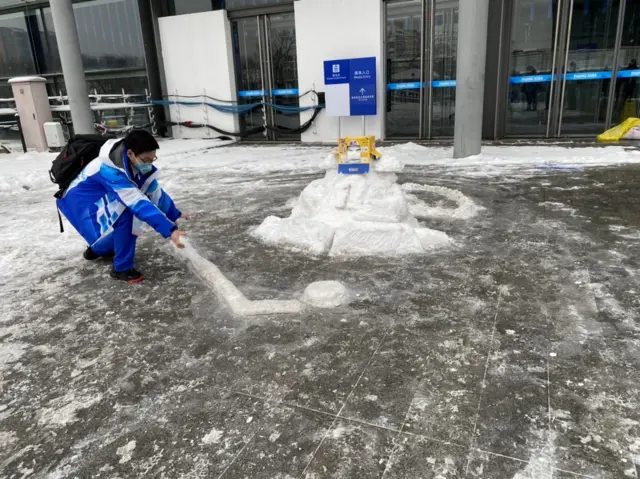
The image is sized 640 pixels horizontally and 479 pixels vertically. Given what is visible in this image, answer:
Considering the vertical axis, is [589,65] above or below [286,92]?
above

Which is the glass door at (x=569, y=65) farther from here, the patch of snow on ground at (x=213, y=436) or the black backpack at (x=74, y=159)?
the patch of snow on ground at (x=213, y=436)

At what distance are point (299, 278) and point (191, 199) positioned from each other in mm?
3729

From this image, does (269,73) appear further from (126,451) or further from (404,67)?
(126,451)

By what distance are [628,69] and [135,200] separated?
11449 millimetres

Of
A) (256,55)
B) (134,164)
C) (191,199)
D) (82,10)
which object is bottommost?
(191,199)

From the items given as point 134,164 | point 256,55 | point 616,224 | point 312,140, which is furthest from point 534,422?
point 256,55

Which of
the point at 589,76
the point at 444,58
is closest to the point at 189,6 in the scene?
the point at 444,58

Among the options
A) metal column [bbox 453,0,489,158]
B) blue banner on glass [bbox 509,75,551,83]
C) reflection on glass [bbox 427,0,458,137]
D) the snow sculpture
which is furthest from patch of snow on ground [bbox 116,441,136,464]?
blue banner on glass [bbox 509,75,551,83]

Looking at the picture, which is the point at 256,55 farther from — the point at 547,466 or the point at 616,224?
the point at 547,466

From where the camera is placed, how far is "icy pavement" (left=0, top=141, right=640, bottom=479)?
6.86 feet

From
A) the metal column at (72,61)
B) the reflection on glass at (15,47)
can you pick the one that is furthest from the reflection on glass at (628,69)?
the reflection on glass at (15,47)

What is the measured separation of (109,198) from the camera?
3.96 metres

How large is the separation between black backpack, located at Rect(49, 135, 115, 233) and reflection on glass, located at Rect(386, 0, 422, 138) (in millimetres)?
9496

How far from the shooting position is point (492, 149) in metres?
10.2
